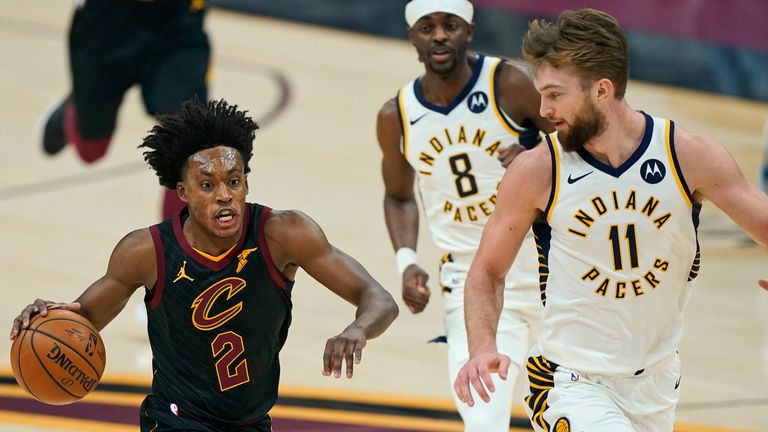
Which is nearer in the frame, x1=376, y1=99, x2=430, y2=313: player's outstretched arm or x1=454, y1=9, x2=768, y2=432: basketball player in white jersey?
x1=454, y1=9, x2=768, y2=432: basketball player in white jersey

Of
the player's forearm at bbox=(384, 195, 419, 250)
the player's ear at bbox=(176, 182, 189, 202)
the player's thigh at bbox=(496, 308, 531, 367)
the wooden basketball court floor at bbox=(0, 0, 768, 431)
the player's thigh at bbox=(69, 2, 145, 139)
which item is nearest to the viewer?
the player's ear at bbox=(176, 182, 189, 202)

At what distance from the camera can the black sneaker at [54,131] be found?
37.8 feet

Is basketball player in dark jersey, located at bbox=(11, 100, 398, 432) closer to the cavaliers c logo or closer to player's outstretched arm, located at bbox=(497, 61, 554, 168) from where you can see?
the cavaliers c logo

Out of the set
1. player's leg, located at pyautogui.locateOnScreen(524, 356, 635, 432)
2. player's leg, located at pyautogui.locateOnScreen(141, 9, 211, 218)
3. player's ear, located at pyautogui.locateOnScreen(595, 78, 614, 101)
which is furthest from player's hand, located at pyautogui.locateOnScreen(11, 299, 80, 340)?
player's leg, located at pyautogui.locateOnScreen(141, 9, 211, 218)

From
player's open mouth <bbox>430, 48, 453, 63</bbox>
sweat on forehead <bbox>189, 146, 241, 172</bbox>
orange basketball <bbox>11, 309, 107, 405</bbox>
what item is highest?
player's open mouth <bbox>430, 48, 453, 63</bbox>

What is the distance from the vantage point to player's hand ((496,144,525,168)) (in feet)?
20.1

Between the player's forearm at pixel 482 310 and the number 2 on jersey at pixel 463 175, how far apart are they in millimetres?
1672

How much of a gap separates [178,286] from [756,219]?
2.06 meters

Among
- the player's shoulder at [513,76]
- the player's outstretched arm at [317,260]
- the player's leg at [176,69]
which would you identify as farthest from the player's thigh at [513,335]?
the player's leg at [176,69]

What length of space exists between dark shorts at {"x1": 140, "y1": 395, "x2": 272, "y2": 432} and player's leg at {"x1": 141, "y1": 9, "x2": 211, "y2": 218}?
13.2 ft

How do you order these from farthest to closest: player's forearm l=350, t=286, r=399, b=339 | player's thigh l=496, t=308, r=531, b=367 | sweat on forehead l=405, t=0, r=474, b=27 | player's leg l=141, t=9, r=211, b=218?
player's leg l=141, t=9, r=211, b=218 → sweat on forehead l=405, t=0, r=474, b=27 → player's thigh l=496, t=308, r=531, b=367 → player's forearm l=350, t=286, r=399, b=339

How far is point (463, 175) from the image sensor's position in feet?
21.6

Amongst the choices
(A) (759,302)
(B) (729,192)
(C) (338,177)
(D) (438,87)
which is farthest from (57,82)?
(B) (729,192)

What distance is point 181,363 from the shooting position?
5.25 metres
